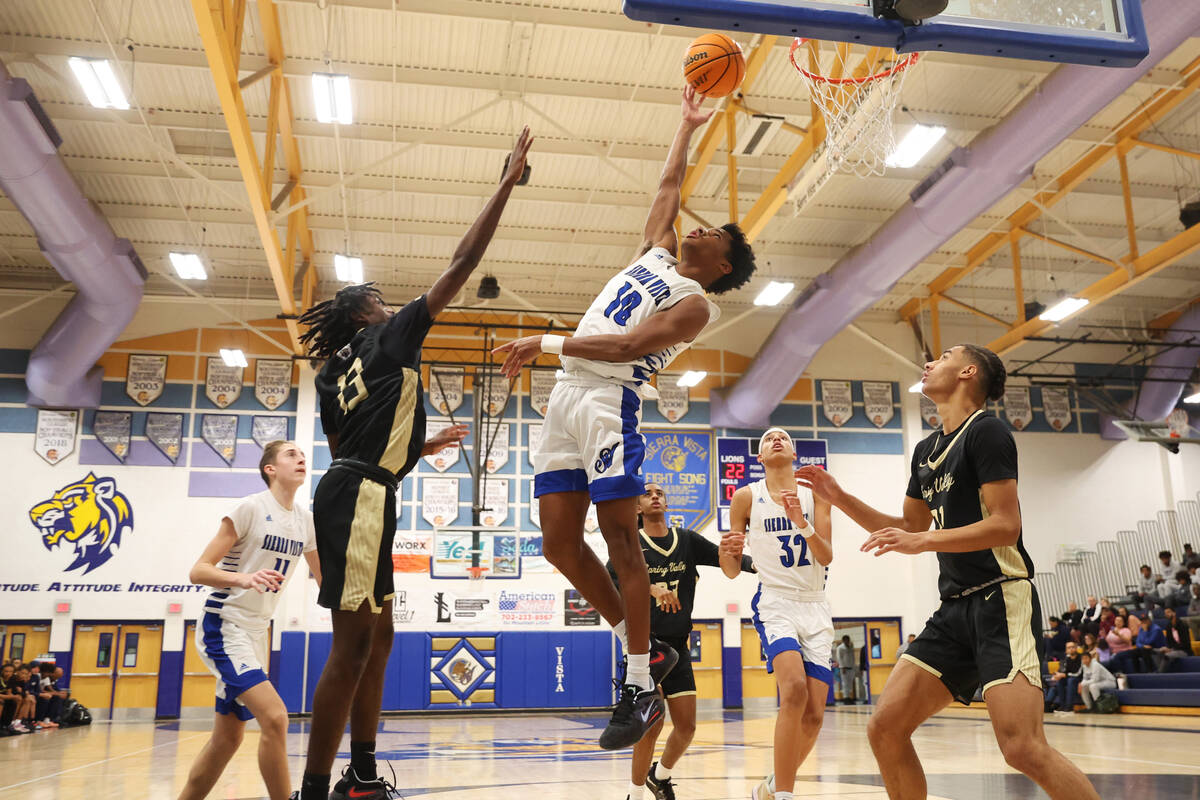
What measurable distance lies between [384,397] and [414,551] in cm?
1748

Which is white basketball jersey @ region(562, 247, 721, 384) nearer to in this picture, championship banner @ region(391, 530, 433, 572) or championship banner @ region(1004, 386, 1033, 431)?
championship banner @ region(391, 530, 433, 572)

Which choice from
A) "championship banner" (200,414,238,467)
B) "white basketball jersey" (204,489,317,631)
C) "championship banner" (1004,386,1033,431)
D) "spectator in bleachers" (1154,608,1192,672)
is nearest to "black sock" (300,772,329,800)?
"white basketball jersey" (204,489,317,631)

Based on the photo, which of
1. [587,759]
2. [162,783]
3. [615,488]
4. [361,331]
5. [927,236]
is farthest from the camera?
[927,236]

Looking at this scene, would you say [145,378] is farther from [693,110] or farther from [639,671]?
[639,671]

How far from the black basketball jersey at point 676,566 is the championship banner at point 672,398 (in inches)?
601

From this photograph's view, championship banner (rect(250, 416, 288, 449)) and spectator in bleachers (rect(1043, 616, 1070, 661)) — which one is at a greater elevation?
championship banner (rect(250, 416, 288, 449))

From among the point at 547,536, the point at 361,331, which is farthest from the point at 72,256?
the point at 547,536

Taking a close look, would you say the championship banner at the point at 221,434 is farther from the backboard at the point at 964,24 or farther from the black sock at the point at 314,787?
the backboard at the point at 964,24

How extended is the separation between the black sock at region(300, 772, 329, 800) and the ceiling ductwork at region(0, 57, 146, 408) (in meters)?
11.1

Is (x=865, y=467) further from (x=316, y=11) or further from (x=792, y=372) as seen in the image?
(x=316, y=11)

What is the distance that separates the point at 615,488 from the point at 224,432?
19034mm

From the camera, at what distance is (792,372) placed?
20141 mm

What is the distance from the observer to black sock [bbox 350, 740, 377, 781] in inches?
162

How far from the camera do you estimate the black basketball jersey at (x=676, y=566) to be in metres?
6.80
